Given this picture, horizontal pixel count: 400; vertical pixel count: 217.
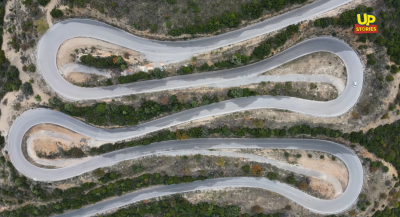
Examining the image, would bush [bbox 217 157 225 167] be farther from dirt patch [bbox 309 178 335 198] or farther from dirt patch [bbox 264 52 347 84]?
dirt patch [bbox 264 52 347 84]

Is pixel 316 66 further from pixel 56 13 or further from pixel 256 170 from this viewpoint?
pixel 56 13

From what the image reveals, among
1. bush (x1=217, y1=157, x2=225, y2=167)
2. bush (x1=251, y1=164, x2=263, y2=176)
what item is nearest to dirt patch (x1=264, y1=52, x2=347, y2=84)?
bush (x1=251, y1=164, x2=263, y2=176)

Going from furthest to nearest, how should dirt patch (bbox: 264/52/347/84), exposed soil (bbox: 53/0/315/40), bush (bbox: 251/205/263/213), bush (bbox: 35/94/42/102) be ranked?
1. bush (bbox: 251/205/263/213)
2. dirt patch (bbox: 264/52/347/84)
3. bush (bbox: 35/94/42/102)
4. exposed soil (bbox: 53/0/315/40)

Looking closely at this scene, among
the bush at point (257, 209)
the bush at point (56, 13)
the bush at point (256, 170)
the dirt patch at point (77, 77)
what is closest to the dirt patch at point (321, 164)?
the bush at point (256, 170)

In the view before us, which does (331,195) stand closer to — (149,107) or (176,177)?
(176,177)

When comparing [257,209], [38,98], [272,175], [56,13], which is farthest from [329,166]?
[56,13]
